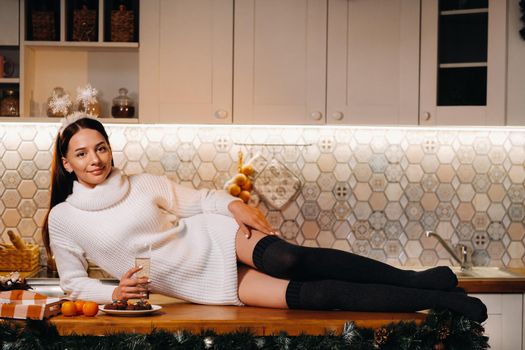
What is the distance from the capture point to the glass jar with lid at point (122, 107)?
11.5 ft

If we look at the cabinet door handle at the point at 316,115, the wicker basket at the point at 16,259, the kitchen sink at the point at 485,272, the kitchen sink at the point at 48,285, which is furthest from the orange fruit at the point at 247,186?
the wicker basket at the point at 16,259

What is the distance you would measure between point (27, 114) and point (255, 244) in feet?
5.26

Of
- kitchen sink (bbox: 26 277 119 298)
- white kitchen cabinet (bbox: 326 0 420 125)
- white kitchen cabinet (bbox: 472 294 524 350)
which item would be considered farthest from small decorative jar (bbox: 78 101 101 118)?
white kitchen cabinet (bbox: 472 294 524 350)

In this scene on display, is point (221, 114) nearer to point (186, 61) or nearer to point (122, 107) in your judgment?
point (186, 61)

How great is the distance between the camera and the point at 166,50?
3.44 metres

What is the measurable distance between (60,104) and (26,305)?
152 centimetres

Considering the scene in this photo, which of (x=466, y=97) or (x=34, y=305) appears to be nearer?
(x=34, y=305)

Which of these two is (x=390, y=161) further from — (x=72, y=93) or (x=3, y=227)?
(x=3, y=227)

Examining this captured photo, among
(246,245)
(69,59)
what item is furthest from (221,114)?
(246,245)

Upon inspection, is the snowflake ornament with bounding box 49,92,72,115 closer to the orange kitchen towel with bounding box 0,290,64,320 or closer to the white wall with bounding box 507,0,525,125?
the orange kitchen towel with bounding box 0,290,64,320

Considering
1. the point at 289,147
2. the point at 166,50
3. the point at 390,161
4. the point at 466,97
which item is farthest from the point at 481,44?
the point at 166,50

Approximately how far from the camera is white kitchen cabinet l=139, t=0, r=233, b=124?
3426mm

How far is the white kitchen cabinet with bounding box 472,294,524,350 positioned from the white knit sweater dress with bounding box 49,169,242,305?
1.40 m

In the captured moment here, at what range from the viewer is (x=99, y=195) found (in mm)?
2537
